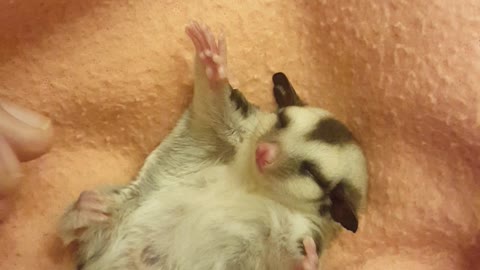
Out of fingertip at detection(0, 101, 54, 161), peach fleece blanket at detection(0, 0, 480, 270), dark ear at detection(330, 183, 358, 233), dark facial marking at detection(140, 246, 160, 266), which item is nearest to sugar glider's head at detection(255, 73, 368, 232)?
dark ear at detection(330, 183, 358, 233)

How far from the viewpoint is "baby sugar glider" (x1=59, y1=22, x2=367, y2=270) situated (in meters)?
1.44

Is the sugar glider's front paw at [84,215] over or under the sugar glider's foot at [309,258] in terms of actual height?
over

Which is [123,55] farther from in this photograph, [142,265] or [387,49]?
[387,49]

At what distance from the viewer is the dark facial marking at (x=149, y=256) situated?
4.75 ft

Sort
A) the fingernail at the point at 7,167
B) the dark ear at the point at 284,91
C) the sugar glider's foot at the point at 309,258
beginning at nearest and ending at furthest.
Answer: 1. the fingernail at the point at 7,167
2. the sugar glider's foot at the point at 309,258
3. the dark ear at the point at 284,91

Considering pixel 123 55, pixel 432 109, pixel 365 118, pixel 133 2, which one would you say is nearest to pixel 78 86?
pixel 123 55

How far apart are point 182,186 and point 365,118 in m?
0.42

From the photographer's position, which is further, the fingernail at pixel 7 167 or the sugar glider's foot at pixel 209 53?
the sugar glider's foot at pixel 209 53

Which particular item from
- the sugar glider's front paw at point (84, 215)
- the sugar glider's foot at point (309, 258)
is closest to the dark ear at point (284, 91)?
the sugar glider's foot at point (309, 258)

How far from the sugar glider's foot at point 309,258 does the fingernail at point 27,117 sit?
54 cm

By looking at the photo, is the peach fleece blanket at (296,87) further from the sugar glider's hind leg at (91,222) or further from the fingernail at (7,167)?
the fingernail at (7,167)

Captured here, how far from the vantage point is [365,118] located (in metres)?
1.61

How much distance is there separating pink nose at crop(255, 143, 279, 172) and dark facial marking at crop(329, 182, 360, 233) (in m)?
0.14

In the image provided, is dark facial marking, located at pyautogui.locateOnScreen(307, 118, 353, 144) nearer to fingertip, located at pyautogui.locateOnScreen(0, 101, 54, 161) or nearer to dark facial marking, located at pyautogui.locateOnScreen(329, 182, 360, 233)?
dark facial marking, located at pyautogui.locateOnScreen(329, 182, 360, 233)
